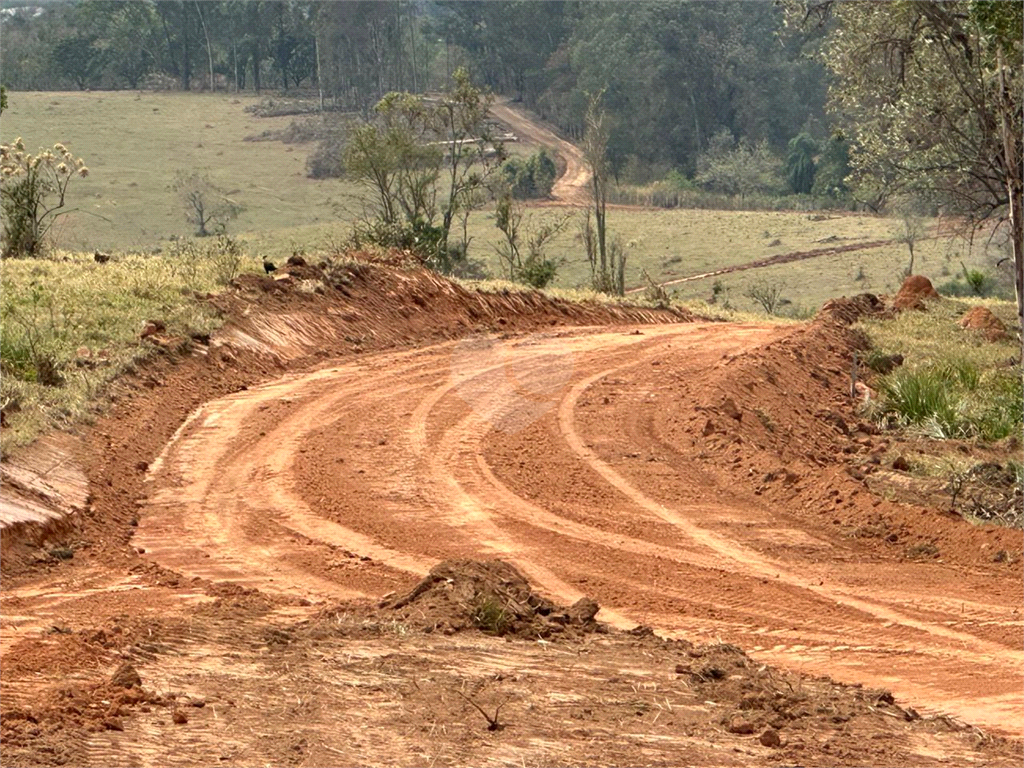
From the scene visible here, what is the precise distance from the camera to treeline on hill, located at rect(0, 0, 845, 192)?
7131cm

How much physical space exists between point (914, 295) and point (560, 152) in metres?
49.1

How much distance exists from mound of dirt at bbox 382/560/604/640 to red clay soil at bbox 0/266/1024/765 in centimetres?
2

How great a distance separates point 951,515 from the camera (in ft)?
33.4

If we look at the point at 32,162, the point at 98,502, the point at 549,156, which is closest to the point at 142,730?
the point at 98,502

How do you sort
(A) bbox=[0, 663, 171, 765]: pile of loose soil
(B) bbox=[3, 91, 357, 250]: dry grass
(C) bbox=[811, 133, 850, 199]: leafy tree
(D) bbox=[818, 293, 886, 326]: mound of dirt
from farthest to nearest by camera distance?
(C) bbox=[811, 133, 850, 199]: leafy tree < (B) bbox=[3, 91, 357, 250]: dry grass < (D) bbox=[818, 293, 886, 326]: mound of dirt < (A) bbox=[0, 663, 171, 765]: pile of loose soil

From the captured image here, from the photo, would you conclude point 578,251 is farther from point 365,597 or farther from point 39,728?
point 39,728

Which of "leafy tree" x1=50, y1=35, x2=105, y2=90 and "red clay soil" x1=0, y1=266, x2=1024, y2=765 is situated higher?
"leafy tree" x1=50, y1=35, x2=105, y2=90

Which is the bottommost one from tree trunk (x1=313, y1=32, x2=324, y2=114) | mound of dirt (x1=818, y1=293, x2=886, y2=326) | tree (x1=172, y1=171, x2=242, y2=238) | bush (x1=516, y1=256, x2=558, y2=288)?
mound of dirt (x1=818, y1=293, x2=886, y2=326)

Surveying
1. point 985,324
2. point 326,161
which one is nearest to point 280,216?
point 326,161

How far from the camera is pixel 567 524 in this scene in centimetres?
995

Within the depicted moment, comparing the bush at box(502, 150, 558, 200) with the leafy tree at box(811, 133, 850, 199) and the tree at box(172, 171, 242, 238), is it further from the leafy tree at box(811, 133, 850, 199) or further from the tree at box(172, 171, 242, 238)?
the tree at box(172, 171, 242, 238)

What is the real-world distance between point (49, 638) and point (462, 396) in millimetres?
7758

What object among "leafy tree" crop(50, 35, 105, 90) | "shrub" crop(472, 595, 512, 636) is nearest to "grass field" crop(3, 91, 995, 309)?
"leafy tree" crop(50, 35, 105, 90)

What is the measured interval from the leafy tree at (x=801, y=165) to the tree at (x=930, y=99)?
43.0m
